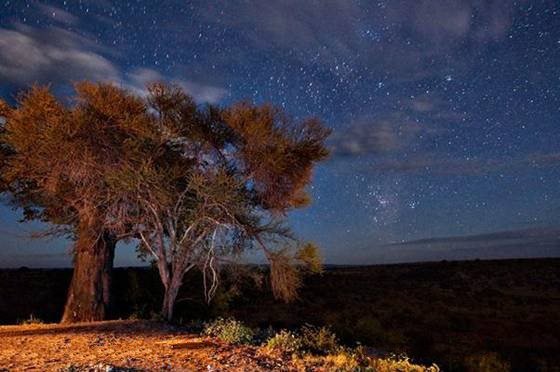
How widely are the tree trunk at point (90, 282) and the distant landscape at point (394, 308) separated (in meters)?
0.76

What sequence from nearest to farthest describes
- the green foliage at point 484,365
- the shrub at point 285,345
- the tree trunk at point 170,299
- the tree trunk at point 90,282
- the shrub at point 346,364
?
the shrub at point 346,364 < the shrub at point 285,345 < the green foliage at point 484,365 < the tree trunk at point 170,299 < the tree trunk at point 90,282

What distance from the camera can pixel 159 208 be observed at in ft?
50.2

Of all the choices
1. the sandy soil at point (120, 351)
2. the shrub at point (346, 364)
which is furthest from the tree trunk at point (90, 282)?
the shrub at point (346, 364)

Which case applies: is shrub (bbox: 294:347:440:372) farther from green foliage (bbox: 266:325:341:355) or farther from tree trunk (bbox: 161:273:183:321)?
tree trunk (bbox: 161:273:183:321)

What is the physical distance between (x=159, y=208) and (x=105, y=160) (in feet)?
7.04

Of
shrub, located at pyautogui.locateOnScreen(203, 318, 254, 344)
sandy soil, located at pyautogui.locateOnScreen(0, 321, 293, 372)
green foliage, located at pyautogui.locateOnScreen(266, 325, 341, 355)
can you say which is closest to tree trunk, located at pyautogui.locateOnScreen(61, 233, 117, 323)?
sandy soil, located at pyautogui.locateOnScreen(0, 321, 293, 372)

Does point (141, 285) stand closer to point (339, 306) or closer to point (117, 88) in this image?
point (117, 88)

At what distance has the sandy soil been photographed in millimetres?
8375

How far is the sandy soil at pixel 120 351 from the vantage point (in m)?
8.38

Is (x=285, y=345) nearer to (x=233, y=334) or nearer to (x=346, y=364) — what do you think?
(x=233, y=334)

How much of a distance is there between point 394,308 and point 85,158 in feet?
71.4

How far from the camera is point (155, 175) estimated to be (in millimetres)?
13945

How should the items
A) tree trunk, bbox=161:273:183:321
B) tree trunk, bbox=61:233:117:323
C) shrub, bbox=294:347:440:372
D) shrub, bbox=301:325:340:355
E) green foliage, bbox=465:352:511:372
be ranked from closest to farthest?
shrub, bbox=294:347:440:372, shrub, bbox=301:325:340:355, green foliage, bbox=465:352:511:372, tree trunk, bbox=161:273:183:321, tree trunk, bbox=61:233:117:323

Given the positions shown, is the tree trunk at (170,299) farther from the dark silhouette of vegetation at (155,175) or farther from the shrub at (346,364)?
the shrub at (346,364)
